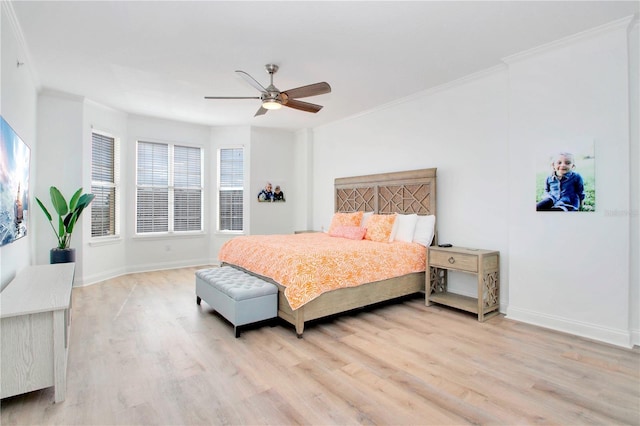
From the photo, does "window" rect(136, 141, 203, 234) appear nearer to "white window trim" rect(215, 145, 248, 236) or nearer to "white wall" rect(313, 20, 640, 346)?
"white window trim" rect(215, 145, 248, 236)

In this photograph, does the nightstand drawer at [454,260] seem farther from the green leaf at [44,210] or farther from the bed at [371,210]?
the green leaf at [44,210]

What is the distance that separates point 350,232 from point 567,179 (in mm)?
2671

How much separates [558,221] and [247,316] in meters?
3.26

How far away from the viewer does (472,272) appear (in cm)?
361

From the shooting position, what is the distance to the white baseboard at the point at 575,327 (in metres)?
2.92

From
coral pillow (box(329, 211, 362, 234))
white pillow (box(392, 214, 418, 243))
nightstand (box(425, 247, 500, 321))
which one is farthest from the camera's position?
coral pillow (box(329, 211, 362, 234))

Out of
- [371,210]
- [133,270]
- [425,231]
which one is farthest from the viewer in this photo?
[133,270]

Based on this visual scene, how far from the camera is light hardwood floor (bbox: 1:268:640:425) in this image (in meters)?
1.98

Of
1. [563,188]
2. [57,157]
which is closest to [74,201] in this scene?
[57,157]

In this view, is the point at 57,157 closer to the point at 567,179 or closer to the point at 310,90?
the point at 310,90

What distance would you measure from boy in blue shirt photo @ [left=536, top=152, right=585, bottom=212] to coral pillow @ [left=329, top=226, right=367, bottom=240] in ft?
7.27

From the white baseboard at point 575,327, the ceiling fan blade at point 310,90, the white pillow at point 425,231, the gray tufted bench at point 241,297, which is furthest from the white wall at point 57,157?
the white baseboard at point 575,327

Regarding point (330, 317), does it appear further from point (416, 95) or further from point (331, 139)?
point (331, 139)

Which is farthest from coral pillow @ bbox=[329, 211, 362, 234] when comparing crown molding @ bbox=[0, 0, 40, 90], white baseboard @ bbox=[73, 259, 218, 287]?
crown molding @ bbox=[0, 0, 40, 90]
